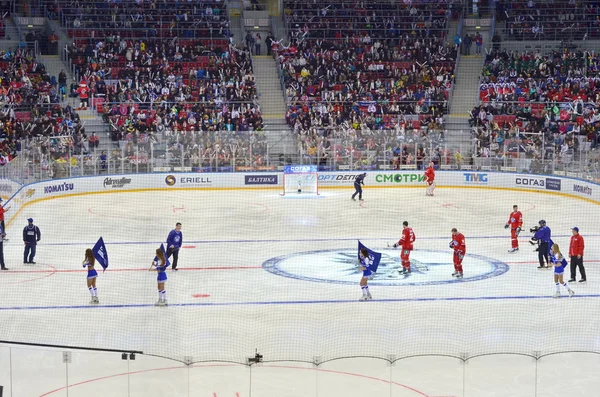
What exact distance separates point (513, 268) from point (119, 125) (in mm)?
21969

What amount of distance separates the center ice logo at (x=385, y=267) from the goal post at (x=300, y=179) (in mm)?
12130

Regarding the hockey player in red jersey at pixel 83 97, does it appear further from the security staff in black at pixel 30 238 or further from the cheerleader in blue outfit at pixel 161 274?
the cheerleader in blue outfit at pixel 161 274

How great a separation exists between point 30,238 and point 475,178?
68.3 ft

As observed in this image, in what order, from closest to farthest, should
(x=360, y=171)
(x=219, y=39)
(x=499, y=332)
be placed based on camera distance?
1. (x=499, y=332)
2. (x=360, y=171)
3. (x=219, y=39)

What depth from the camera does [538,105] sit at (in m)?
38.8

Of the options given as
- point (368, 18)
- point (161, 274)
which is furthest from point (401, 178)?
point (161, 274)

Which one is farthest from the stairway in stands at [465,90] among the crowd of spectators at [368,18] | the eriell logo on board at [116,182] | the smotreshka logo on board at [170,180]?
the eriell logo on board at [116,182]

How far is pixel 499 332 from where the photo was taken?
14.1 meters

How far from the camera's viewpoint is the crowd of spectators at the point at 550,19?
43.5m

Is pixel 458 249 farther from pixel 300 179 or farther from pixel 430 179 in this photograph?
pixel 300 179

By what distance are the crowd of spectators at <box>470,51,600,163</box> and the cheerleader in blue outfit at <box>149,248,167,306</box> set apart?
67.8 ft

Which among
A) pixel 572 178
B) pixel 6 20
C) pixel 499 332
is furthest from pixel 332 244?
pixel 6 20

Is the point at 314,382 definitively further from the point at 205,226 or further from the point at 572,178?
the point at 572,178

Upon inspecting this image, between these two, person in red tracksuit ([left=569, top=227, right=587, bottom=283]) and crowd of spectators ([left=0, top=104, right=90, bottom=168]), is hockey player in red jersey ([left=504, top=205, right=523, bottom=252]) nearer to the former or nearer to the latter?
person in red tracksuit ([left=569, top=227, right=587, bottom=283])
